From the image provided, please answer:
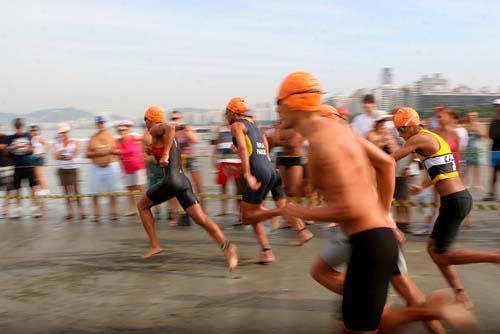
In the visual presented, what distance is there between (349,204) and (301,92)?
1.99 ft

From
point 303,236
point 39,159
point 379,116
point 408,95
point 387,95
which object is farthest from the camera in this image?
point 408,95

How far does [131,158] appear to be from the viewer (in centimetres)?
802

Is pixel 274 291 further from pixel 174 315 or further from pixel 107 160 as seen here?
pixel 107 160

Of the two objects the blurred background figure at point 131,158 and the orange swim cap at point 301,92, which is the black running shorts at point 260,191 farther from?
the blurred background figure at point 131,158

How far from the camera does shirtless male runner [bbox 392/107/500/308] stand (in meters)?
3.85

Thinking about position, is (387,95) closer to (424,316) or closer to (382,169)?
(382,169)

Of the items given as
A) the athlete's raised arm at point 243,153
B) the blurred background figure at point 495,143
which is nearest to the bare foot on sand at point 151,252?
the athlete's raised arm at point 243,153

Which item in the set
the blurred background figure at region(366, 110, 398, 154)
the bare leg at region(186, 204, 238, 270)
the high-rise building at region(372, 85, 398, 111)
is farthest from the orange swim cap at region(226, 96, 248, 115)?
the high-rise building at region(372, 85, 398, 111)

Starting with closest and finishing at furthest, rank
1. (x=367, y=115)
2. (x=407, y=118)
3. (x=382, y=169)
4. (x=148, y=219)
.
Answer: (x=382, y=169)
(x=407, y=118)
(x=148, y=219)
(x=367, y=115)

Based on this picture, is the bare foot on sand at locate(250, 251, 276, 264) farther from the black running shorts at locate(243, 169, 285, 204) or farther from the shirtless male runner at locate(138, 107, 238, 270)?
the black running shorts at locate(243, 169, 285, 204)

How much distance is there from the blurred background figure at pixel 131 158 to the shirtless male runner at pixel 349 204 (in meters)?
5.90

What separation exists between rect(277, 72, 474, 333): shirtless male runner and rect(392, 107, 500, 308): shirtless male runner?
5.47ft

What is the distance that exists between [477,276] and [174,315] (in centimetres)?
285

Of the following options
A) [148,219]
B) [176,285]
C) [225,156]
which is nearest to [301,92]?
[176,285]
